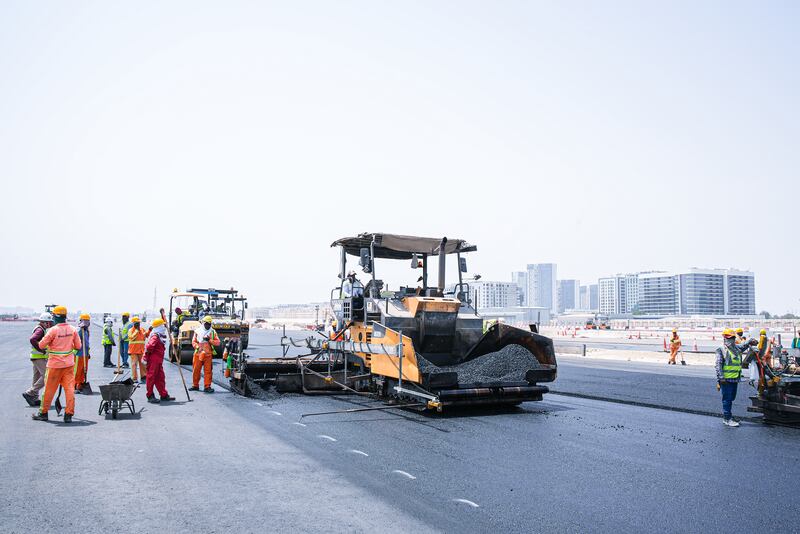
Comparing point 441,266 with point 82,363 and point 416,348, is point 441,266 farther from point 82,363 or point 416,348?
point 82,363

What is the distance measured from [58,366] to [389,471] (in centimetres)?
533

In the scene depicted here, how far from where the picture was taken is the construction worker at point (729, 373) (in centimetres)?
877

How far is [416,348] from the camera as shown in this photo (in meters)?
9.98

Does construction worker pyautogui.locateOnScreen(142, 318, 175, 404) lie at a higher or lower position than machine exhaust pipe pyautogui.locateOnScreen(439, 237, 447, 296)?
lower

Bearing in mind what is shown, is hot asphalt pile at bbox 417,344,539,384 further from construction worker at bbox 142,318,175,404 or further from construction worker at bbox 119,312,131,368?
construction worker at bbox 119,312,131,368

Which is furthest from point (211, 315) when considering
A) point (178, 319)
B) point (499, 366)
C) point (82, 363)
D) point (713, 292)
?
point (713, 292)

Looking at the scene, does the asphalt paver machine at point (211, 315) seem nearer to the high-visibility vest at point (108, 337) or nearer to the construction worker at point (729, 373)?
the high-visibility vest at point (108, 337)

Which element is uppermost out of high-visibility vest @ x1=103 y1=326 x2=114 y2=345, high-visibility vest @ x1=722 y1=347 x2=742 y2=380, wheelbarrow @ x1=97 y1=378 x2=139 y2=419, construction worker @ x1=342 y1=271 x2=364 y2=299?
construction worker @ x1=342 y1=271 x2=364 y2=299

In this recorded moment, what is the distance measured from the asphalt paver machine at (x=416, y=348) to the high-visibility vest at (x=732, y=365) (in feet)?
8.22

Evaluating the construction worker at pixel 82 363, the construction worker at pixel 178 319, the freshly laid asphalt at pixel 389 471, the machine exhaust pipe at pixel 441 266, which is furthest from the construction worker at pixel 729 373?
the construction worker at pixel 178 319

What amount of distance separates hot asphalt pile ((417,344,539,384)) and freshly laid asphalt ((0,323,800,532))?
1.96 feet

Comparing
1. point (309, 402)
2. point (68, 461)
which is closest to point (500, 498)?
point (68, 461)

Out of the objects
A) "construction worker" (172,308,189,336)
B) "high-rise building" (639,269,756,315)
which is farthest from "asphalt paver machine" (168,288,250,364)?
"high-rise building" (639,269,756,315)

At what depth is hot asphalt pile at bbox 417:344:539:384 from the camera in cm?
969
